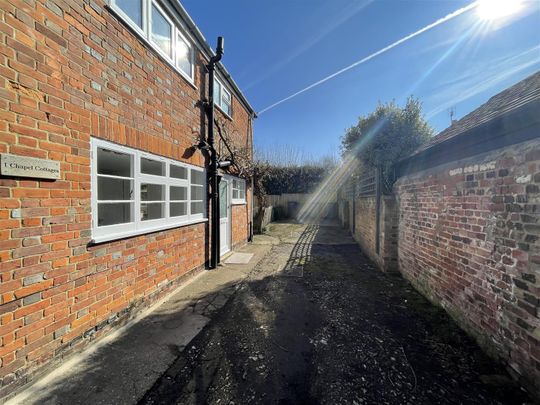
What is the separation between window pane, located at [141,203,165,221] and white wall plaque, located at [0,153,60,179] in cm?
158

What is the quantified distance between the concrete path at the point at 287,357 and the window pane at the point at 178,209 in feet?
5.17

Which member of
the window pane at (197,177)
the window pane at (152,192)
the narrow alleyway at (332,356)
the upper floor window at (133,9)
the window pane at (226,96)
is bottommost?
the narrow alleyway at (332,356)

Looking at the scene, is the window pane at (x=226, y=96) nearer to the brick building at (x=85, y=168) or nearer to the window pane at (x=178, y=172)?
the brick building at (x=85, y=168)

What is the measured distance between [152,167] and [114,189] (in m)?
0.77

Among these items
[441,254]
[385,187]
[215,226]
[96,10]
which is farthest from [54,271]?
[385,187]

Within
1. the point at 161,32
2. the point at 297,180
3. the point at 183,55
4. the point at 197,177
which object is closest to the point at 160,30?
the point at 161,32

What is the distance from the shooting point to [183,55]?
199 inches

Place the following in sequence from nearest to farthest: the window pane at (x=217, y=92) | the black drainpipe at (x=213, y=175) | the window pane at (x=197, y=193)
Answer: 1. the window pane at (x=197, y=193)
2. the black drainpipe at (x=213, y=175)
3. the window pane at (x=217, y=92)

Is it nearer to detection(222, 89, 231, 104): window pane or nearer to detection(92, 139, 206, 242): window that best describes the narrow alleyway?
detection(92, 139, 206, 242): window

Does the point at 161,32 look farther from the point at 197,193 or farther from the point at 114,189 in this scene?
the point at 197,193

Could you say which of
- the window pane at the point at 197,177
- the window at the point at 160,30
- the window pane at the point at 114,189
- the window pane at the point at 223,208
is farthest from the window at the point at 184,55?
the window pane at the point at 223,208

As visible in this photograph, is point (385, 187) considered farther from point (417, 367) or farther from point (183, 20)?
point (183, 20)

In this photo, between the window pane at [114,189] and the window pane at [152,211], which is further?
the window pane at [152,211]

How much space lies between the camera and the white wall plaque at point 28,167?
2.04 m
